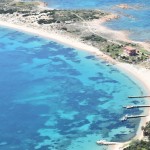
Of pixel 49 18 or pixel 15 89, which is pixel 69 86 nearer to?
pixel 15 89

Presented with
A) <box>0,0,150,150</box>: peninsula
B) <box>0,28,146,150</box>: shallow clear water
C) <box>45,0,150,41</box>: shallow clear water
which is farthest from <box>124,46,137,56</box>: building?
<box>45,0,150,41</box>: shallow clear water

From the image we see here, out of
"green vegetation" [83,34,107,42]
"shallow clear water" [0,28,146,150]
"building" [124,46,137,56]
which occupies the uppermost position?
"green vegetation" [83,34,107,42]

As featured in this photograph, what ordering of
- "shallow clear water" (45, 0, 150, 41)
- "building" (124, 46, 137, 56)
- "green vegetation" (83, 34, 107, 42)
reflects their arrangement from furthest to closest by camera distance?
"shallow clear water" (45, 0, 150, 41), "green vegetation" (83, 34, 107, 42), "building" (124, 46, 137, 56)

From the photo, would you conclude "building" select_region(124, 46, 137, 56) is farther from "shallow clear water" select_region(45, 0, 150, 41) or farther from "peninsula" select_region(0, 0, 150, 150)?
"shallow clear water" select_region(45, 0, 150, 41)

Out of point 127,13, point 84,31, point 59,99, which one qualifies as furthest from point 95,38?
point 59,99

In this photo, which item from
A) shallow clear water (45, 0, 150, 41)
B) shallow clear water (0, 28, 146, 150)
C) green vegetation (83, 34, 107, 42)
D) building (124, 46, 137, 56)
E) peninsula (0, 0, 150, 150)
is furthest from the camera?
shallow clear water (45, 0, 150, 41)

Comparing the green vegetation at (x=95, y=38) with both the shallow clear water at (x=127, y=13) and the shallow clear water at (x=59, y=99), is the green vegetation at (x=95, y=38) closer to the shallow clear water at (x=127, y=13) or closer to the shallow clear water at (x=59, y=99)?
the shallow clear water at (x=59, y=99)

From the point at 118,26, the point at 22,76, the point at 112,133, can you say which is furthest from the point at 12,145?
the point at 118,26
